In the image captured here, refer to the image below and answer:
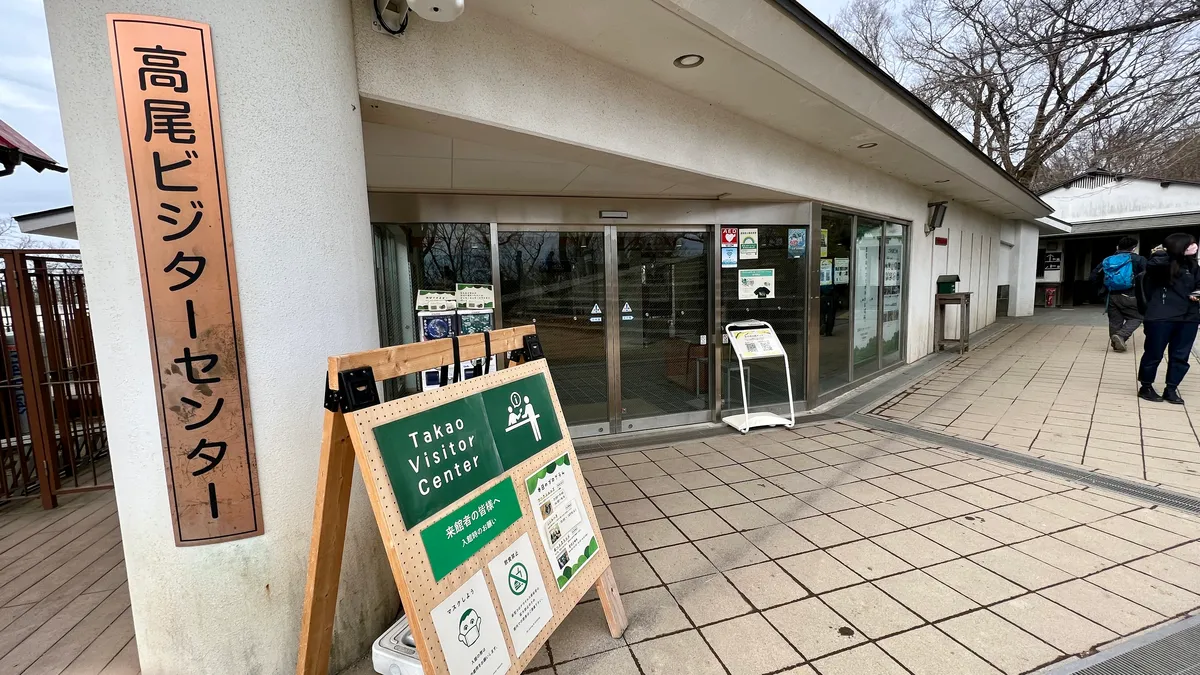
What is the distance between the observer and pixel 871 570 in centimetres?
240

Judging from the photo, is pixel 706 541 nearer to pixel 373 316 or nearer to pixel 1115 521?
pixel 373 316

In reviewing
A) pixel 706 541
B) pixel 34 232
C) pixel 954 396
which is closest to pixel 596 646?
pixel 706 541

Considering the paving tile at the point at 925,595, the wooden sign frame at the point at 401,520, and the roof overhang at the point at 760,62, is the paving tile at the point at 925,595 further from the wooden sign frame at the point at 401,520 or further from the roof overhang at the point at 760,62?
the roof overhang at the point at 760,62

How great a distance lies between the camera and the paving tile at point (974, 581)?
86.5 inches

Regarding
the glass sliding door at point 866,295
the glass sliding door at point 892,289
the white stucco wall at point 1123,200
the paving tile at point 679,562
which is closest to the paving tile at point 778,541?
the paving tile at point 679,562

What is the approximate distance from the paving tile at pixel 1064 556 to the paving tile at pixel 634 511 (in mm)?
1935

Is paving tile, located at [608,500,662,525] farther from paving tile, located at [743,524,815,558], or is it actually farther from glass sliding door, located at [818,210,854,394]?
glass sliding door, located at [818,210,854,394]

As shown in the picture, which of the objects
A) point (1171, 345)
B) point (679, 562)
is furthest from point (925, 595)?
point (1171, 345)

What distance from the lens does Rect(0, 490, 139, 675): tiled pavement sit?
195 cm

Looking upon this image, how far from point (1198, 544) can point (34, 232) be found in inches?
435

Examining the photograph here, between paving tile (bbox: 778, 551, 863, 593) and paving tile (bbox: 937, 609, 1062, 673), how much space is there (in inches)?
15.9

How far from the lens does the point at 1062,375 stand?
660 centimetres

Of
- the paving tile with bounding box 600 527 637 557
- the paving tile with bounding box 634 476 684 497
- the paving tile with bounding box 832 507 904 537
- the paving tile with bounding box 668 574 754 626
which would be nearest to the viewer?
the paving tile with bounding box 668 574 754 626

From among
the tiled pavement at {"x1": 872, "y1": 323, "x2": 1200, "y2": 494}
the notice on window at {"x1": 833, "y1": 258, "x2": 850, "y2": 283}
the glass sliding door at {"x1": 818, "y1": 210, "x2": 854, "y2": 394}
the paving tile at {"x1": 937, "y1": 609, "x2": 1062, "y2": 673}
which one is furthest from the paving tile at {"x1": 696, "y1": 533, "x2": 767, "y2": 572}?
the notice on window at {"x1": 833, "y1": 258, "x2": 850, "y2": 283}
